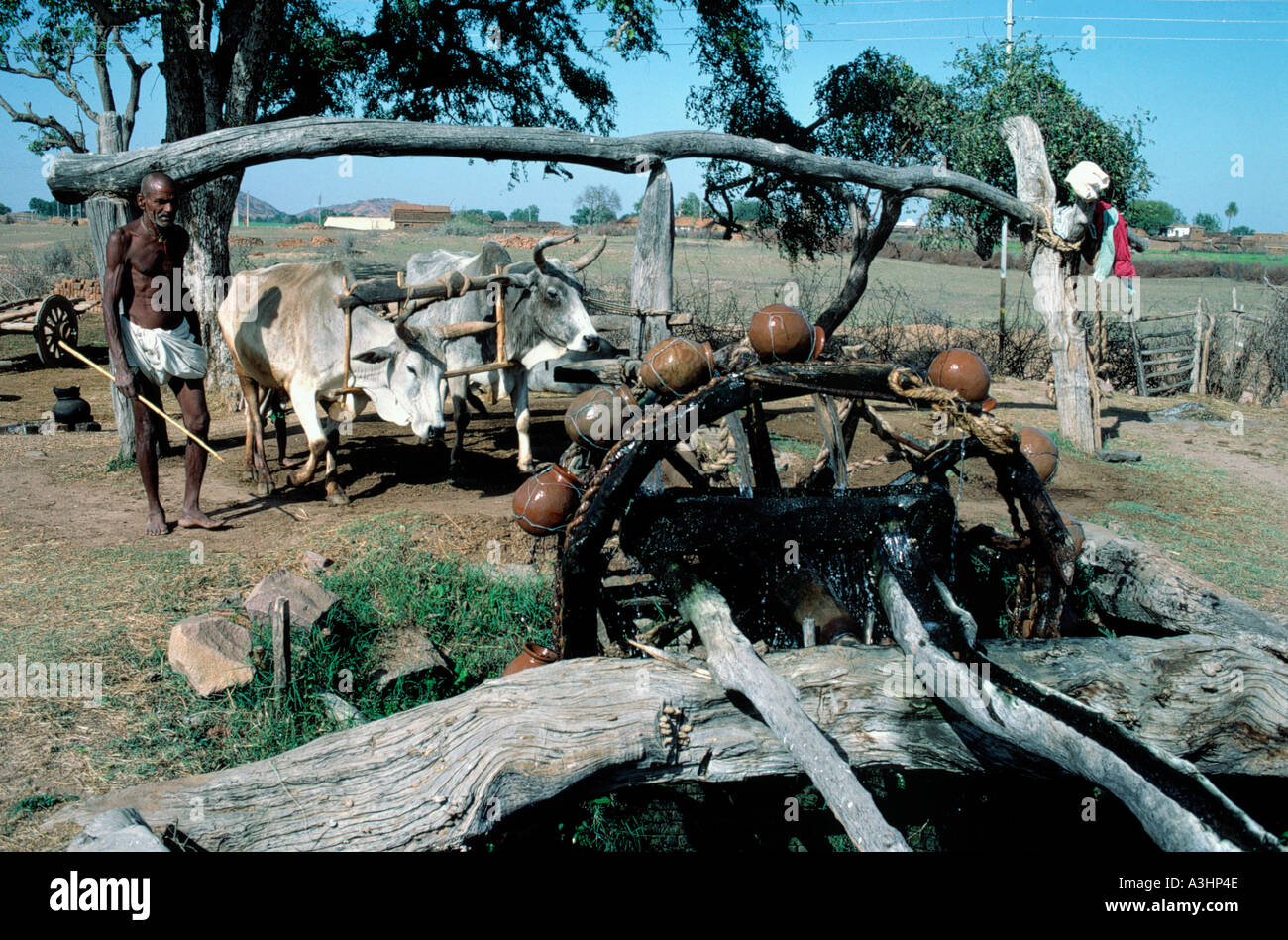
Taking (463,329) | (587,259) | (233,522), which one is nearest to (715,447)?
(587,259)

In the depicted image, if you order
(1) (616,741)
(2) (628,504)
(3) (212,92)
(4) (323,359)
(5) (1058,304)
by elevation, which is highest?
(3) (212,92)

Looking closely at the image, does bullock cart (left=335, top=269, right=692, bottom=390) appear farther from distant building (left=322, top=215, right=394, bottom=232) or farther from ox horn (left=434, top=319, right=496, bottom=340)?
distant building (left=322, top=215, right=394, bottom=232)

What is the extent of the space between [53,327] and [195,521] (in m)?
6.58

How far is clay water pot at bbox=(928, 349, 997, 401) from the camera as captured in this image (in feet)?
10.9

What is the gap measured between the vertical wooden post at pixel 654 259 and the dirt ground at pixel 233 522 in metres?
1.76

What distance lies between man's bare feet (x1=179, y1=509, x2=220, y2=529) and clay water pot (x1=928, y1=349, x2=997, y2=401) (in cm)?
502

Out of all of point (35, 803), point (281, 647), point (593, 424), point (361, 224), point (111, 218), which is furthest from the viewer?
point (361, 224)

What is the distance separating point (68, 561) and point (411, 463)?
10.8 ft

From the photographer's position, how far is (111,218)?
7.19 metres

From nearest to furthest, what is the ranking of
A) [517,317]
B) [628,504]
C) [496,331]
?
[628,504] → [496,331] → [517,317]

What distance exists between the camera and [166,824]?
9.29 feet

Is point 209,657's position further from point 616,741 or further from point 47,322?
point 47,322

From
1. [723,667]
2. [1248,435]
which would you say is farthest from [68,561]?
[1248,435]

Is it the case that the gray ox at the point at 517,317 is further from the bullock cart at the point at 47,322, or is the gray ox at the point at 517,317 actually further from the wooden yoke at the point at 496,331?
the bullock cart at the point at 47,322
